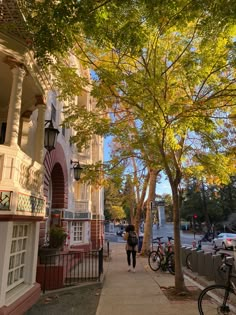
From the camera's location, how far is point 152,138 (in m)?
8.58

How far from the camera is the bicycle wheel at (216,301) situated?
5.37 meters

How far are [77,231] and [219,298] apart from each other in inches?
466

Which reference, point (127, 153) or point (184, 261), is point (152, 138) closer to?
point (127, 153)

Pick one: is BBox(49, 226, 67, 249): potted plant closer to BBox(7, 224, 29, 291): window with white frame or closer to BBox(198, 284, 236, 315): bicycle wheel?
BBox(7, 224, 29, 291): window with white frame

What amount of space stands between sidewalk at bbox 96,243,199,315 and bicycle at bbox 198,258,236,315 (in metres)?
0.34

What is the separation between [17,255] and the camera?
654 cm

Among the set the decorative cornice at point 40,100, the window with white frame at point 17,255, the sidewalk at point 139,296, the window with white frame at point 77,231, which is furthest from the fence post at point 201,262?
the window with white frame at point 77,231

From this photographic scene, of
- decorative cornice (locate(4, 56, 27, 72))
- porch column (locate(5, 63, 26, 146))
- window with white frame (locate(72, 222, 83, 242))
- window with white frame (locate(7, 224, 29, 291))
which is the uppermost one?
decorative cornice (locate(4, 56, 27, 72))

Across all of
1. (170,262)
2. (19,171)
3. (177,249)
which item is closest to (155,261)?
(170,262)

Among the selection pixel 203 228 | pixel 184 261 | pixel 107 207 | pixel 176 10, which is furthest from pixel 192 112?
pixel 203 228

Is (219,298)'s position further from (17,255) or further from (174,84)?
(174,84)

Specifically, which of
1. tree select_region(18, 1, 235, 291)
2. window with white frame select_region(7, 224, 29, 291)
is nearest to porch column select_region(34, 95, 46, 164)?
tree select_region(18, 1, 235, 291)

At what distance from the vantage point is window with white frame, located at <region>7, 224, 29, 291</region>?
6.18 meters

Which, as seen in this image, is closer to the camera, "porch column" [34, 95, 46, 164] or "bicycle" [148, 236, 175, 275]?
"porch column" [34, 95, 46, 164]
